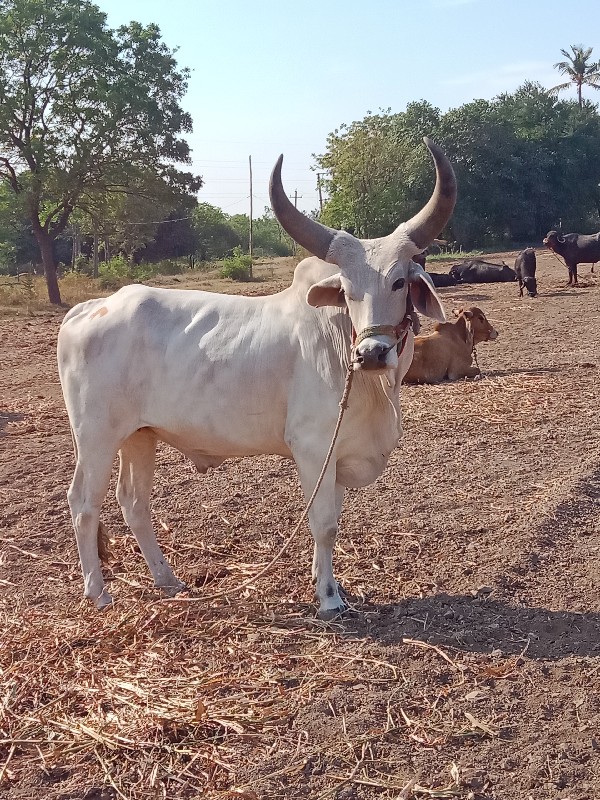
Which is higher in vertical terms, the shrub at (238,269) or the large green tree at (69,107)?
the large green tree at (69,107)

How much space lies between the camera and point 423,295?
430 centimetres

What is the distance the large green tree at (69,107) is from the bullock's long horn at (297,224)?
68.0 feet

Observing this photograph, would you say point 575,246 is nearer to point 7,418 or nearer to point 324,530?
point 7,418

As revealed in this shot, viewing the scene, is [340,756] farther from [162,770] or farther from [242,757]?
[162,770]

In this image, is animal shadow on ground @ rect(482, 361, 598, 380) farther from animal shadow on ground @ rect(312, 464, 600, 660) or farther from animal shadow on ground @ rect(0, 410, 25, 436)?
animal shadow on ground @ rect(312, 464, 600, 660)

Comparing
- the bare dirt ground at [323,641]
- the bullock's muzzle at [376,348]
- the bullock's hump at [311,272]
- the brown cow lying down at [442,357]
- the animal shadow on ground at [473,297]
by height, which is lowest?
the bare dirt ground at [323,641]

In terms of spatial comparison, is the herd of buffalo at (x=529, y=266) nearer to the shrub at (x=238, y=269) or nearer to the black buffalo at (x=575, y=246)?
the black buffalo at (x=575, y=246)

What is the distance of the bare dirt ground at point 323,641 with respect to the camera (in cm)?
328

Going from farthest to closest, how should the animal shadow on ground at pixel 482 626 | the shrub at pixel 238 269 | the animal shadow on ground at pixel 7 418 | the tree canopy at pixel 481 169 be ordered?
the tree canopy at pixel 481 169 → the shrub at pixel 238 269 → the animal shadow on ground at pixel 7 418 → the animal shadow on ground at pixel 482 626

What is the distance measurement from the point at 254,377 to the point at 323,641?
148 cm

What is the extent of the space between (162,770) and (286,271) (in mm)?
32913

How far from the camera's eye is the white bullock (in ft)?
14.4

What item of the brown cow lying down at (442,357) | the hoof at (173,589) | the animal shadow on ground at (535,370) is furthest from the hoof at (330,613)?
the animal shadow on ground at (535,370)

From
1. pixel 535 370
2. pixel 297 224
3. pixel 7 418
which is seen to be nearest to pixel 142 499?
pixel 297 224
